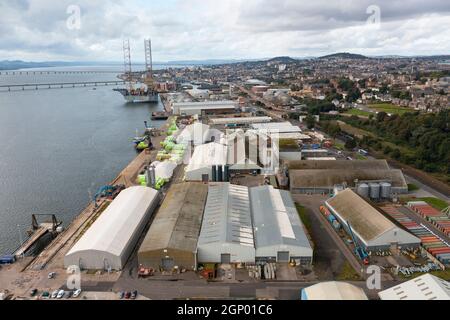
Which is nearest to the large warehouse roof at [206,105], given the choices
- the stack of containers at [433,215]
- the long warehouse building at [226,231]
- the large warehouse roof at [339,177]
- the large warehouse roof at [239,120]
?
the large warehouse roof at [239,120]

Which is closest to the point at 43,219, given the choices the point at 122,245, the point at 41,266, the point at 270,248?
the point at 41,266

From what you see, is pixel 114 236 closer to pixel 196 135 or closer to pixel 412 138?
pixel 196 135

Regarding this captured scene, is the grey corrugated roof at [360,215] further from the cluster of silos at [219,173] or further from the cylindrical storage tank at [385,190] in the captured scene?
the cluster of silos at [219,173]

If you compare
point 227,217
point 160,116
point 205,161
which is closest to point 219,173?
point 205,161
